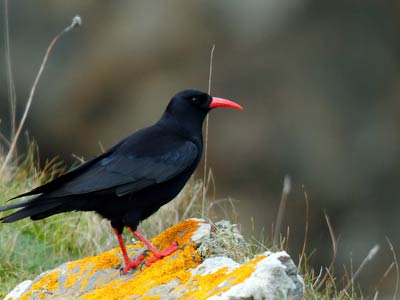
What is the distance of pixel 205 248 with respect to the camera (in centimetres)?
479

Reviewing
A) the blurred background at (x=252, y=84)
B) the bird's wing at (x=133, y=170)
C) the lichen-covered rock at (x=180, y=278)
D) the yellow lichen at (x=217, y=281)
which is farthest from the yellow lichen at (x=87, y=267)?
the blurred background at (x=252, y=84)

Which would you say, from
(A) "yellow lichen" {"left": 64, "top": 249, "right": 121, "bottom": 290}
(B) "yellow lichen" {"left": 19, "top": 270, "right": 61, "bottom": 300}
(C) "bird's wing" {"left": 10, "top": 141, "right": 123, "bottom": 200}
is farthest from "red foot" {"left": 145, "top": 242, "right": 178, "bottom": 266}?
(C) "bird's wing" {"left": 10, "top": 141, "right": 123, "bottom": 200}

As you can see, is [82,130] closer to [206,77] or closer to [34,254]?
[206,77]

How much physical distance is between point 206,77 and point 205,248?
915cm

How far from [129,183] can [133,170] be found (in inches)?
4.3

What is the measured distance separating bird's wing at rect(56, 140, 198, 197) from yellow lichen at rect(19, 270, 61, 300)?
0.45m

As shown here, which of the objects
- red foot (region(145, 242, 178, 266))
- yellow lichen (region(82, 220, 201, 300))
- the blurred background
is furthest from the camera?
the blurred background

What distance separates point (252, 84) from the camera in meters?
13.7

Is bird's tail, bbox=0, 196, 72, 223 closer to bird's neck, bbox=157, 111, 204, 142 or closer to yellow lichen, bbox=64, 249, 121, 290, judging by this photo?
yellow lichen, bbox=64, 249, 121, 290

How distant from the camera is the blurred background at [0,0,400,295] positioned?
1321 centimetres

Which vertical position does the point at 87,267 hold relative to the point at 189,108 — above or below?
below

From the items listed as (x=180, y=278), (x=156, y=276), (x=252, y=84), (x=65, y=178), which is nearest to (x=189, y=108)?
Answer: (x=65, y=178)

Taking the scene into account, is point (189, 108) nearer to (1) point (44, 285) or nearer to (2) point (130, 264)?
(2) point (130, 264)

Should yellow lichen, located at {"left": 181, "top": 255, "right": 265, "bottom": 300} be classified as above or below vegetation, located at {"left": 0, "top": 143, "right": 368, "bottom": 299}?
above
